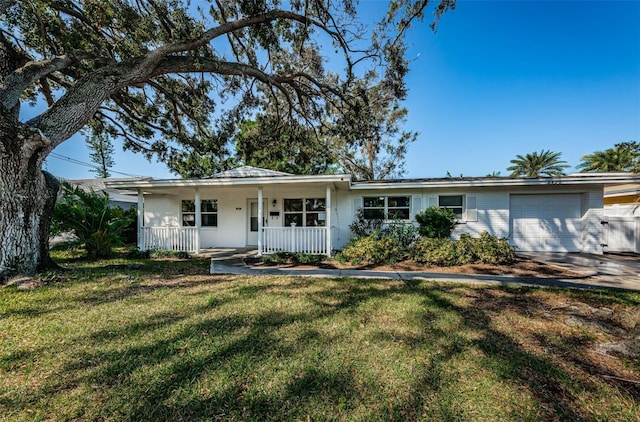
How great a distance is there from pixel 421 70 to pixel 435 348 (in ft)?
29.9

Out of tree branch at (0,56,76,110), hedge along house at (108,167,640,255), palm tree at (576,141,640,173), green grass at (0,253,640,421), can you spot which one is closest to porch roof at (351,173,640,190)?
hedge along house at (108,167,640,255)

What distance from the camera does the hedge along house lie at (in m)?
8.97

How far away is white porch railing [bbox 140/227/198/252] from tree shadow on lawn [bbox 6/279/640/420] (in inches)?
253

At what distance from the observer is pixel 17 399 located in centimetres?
204

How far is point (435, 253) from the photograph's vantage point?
7.35m

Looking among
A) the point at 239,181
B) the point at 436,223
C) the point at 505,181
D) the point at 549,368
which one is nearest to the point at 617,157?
the point at 505,181

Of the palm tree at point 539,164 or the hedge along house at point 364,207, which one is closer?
the hedge along house at point 364,207

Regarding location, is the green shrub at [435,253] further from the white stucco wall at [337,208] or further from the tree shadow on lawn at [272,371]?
the tree shadow on lawn at [272,371]

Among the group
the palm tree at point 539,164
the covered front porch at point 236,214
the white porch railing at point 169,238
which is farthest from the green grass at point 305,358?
the palm tree at point 539,164

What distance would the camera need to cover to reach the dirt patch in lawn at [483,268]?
6.31 metres

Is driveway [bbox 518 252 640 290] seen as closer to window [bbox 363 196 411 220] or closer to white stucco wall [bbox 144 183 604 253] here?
white stucco wall [bbox 144 183 604 253]

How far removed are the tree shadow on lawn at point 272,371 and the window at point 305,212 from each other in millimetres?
7084

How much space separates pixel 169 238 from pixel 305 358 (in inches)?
358

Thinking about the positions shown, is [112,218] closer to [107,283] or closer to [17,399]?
[107,283]
